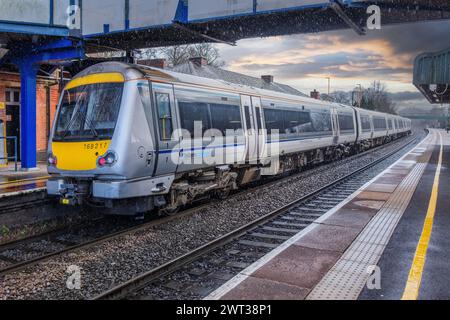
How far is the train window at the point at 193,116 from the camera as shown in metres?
9.12

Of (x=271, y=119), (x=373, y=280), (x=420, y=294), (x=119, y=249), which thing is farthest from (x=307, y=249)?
(x=271, y=119)

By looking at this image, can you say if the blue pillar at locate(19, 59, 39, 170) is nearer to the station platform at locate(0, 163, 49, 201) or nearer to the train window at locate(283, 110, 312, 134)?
the station platform at locate(0, 163, 49, 201)

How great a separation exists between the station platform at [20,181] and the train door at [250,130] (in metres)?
5.49

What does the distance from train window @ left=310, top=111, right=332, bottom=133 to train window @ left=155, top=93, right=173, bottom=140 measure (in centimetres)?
1030

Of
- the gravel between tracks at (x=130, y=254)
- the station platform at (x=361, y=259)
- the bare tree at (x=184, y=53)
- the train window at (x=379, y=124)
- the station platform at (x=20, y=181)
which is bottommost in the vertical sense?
the gravel between tracks at (x=130, y=254)

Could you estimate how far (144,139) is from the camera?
Result: 8.01 metres

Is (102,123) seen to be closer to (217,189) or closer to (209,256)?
(209,256)

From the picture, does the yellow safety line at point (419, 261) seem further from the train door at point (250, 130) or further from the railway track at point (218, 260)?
the train door at point (250, 130)

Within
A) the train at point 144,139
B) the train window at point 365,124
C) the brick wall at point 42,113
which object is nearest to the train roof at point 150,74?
the train at point 144,139

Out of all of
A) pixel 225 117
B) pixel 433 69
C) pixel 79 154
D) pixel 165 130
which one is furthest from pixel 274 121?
pixel 433 69

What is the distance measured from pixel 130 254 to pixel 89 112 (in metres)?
3.00

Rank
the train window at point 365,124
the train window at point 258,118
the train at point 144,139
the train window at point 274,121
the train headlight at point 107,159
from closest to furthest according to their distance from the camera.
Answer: the train headlight at point 107,159 → the train at point 144,139 → the train window at point 258,118 → the train window at point 274,121 → the train window at point 365,124

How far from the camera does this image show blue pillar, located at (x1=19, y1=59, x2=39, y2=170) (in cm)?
1359

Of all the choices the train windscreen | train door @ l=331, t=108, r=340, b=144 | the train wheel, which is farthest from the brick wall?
train door @ l=331, t=108, r=340, b=144
